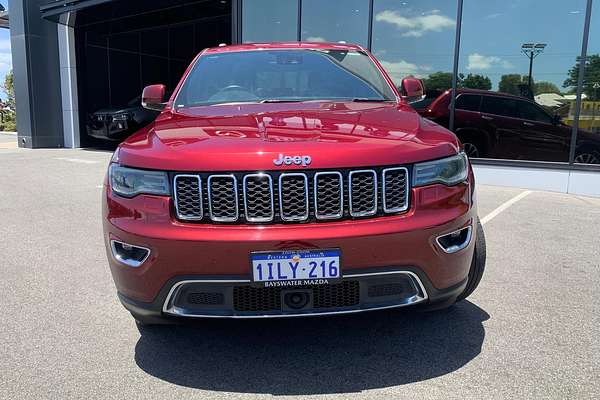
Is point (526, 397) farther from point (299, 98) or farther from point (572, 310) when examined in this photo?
point (299, 98)

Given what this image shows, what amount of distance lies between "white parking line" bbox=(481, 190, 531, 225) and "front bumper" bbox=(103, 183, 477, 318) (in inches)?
146

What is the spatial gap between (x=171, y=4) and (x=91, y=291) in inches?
540

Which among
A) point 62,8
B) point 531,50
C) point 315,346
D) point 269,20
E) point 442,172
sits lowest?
point 315,346

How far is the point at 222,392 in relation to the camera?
90.5 inches

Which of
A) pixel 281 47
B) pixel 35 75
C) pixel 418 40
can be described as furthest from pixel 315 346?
pixel 35 75

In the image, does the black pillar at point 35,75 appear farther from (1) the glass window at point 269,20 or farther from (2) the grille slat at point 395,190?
(2) the grille slat at point 395,190

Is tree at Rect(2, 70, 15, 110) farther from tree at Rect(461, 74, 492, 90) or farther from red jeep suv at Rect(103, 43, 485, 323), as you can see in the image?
red jeep suv at Rect(103, 43, 485, 323)

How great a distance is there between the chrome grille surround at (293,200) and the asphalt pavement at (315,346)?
0.60m

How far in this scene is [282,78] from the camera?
367 cm

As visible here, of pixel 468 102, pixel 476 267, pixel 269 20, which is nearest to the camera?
pixel 476 267

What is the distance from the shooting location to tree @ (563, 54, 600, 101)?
8.09m

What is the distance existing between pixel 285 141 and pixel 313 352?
1133mm

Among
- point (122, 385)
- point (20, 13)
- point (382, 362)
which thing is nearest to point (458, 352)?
point (382, 362)

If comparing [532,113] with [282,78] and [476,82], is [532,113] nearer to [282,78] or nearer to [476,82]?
[476,82]
